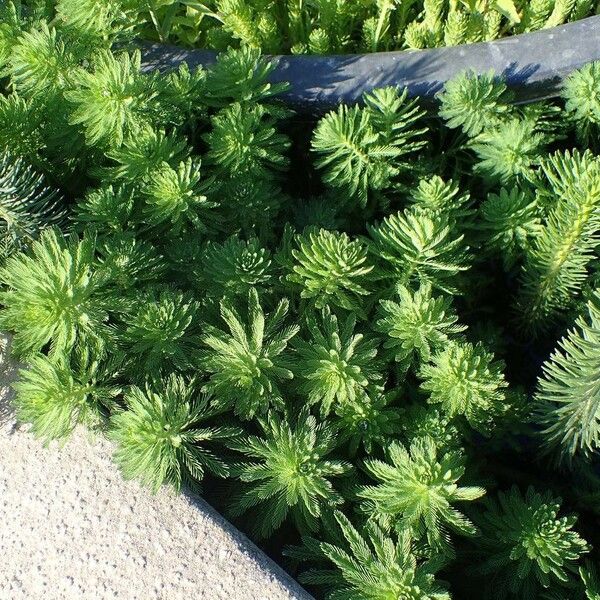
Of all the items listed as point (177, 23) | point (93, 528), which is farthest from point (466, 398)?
point (177, 23)

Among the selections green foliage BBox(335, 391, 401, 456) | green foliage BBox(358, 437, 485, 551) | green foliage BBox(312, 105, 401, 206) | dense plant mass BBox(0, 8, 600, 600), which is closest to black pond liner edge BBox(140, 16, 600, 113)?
dense plant mass BBox(0, 8, 600, 600)

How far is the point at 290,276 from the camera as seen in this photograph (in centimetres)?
152

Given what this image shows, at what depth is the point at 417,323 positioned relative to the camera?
58.2 inches

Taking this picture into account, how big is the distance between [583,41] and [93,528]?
1669 millimetres

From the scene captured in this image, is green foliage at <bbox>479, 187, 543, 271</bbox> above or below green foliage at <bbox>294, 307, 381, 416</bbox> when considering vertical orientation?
above

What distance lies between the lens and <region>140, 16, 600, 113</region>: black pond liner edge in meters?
1.82

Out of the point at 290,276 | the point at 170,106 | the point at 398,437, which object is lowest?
the point at 398,437

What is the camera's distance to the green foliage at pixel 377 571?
1287mm

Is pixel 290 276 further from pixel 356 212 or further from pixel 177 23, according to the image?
pixel 177 23

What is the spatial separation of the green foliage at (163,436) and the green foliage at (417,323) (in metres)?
0.39

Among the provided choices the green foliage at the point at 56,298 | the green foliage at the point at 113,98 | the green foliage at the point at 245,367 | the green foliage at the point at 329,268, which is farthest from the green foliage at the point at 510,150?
the green foliage at the point at 56,298

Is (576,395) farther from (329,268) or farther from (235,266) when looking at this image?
(235,266)

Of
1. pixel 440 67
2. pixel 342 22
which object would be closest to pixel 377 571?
pixel 440 67

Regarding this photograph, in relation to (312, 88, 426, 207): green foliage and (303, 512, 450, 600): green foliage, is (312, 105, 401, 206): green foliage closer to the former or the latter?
(312, 88, 426, 207): green foliage
